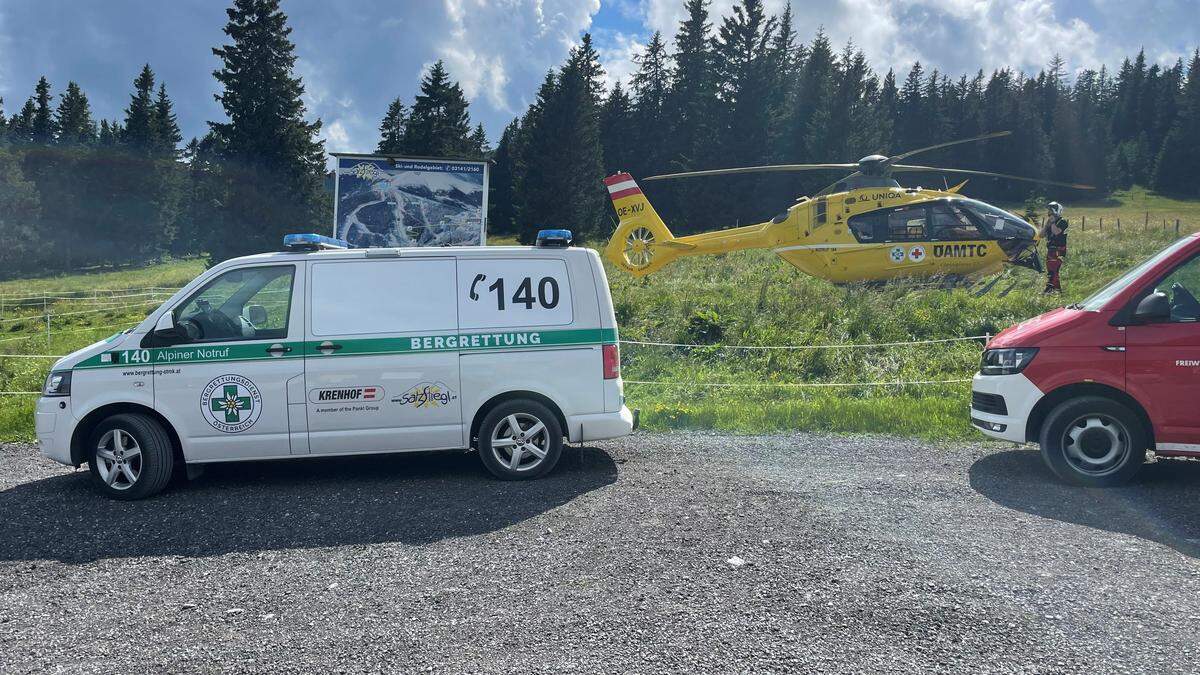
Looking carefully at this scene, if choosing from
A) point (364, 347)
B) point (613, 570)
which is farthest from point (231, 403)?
point (613, 570)

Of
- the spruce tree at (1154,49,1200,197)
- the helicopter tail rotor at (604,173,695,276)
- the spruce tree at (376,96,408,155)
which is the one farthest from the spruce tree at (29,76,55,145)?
the spruce tree at (1154,49,1200,197)

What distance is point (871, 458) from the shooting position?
798 cm

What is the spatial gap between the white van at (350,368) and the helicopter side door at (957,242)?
551 inches

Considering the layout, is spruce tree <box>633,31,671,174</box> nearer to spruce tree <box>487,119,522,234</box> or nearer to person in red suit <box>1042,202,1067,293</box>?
spruce tree <box>487,119,522,234</box>

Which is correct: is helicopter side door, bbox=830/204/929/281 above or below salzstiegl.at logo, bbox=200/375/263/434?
above

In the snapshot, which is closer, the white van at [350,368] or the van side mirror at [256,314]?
the white van at [350,368]

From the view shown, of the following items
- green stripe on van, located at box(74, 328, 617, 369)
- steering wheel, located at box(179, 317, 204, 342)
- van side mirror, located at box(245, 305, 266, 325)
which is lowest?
green stripe on van, located at box(74, 328, 617, 369)

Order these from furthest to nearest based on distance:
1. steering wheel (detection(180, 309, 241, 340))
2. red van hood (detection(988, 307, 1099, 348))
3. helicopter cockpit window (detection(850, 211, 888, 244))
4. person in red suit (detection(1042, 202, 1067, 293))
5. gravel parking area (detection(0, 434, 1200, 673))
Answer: helicopter cockpit window (detection(850, 211, 888, 244)), person in red suit (detection(1042, 202, 1067, 293)), red van hood (detection(988, 307, 1099, 348)), steering wheel (detection(180, 309, 241, 340)), gravel parking area (detection(0, 434, 1200, 673))

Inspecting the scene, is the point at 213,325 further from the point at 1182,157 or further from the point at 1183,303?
the point at 1182,157

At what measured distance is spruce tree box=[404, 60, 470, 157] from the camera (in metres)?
58.1

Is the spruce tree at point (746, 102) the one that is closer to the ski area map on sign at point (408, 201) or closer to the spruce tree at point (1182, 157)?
the ski area map on sign at point (408, 201)

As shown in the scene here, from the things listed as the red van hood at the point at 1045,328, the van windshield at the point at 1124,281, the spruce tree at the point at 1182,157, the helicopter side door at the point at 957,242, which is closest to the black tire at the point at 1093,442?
the red van hood at the point at 1045,328

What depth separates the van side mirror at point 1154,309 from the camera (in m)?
6.73

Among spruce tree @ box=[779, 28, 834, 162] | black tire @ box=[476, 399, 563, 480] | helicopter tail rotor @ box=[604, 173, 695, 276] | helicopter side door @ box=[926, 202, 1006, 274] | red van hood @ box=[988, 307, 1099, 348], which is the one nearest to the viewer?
red van hood @ box=[988, 307, 1099, 348]
